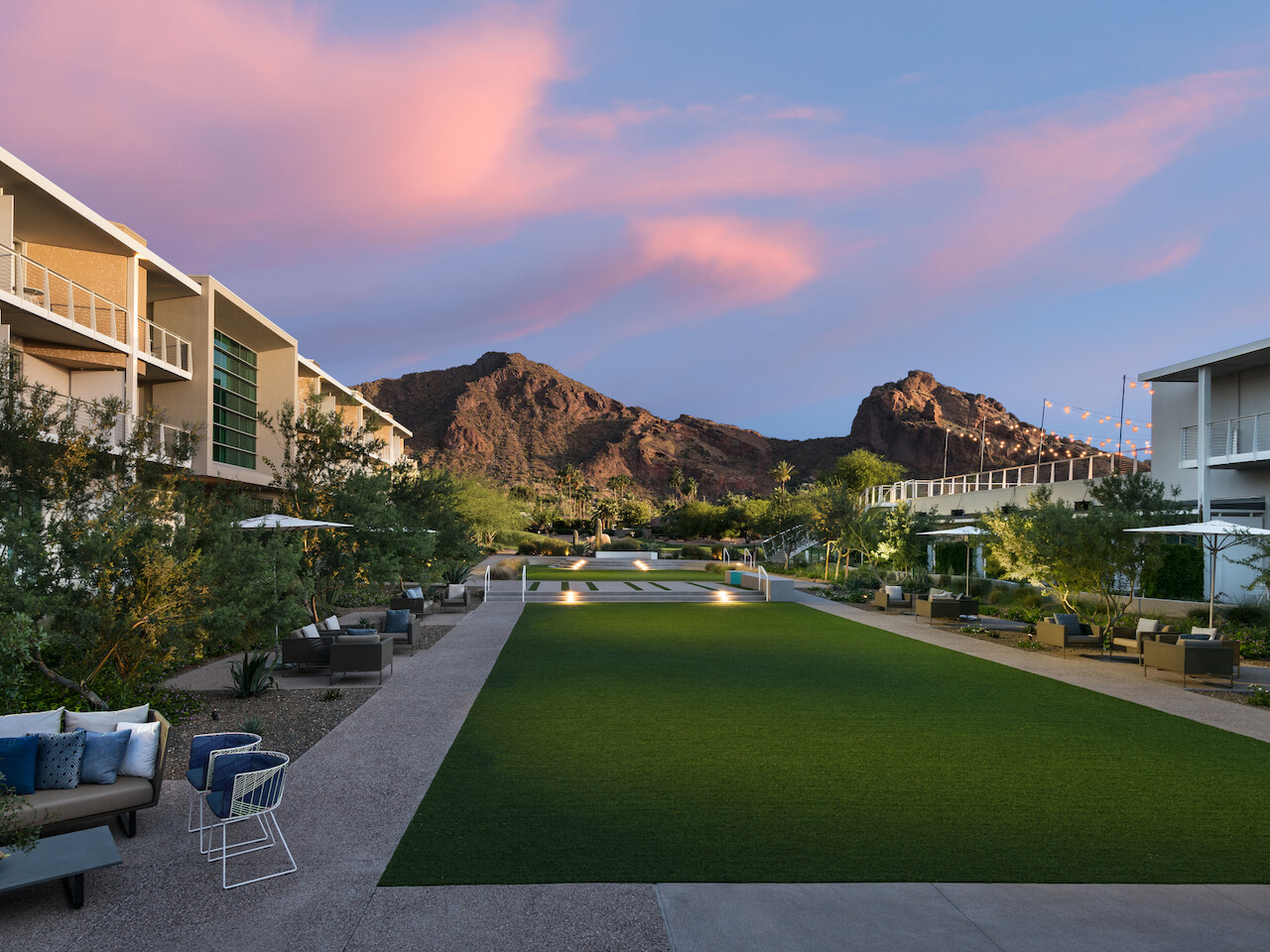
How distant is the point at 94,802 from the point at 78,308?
65.1 ft

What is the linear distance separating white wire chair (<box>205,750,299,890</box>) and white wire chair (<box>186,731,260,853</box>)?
0.06 m

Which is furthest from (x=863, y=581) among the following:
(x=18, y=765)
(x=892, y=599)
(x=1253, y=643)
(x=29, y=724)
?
(x=18, y=765)

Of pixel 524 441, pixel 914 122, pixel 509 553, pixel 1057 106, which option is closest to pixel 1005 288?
pixel 914 122

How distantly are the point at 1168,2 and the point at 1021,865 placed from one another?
78.1 feet

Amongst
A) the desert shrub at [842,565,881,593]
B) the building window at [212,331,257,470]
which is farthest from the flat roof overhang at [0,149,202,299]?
the desert shrub at [842,565,881,593]

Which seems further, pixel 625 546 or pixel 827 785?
pixel 625 546

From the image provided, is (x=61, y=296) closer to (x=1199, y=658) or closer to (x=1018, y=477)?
(x=1199, y=658)

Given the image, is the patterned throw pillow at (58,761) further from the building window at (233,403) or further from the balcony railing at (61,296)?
the building window at (233,403)

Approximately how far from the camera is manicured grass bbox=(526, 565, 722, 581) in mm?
34625

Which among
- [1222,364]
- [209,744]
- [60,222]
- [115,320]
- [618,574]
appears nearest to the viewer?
[209,744]

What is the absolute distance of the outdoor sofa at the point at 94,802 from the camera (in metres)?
4.75

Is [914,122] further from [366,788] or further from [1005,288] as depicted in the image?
[1005,288]

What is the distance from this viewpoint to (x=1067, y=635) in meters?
14.4

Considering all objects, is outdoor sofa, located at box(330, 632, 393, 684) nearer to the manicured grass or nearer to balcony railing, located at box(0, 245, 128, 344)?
balcony railing, located at box(0, 245, 128, 344)
